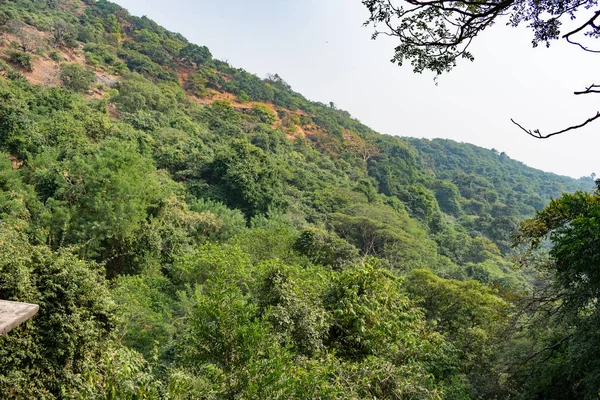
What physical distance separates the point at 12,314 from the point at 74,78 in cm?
3366

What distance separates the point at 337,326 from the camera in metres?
6.96

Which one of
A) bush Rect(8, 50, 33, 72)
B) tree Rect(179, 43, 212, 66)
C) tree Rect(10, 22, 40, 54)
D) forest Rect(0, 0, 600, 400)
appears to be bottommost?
forest Rect(0, 0, 600, 400)

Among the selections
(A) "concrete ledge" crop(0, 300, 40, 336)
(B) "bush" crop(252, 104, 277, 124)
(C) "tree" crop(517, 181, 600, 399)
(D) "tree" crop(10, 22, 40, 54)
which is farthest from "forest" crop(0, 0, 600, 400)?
(B) "bush" crop(252, 104, 277, 124)

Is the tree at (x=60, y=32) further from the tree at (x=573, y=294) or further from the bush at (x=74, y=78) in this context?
the tree at (x=573, y=294)

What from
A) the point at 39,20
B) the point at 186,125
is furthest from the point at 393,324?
the point at 39,20

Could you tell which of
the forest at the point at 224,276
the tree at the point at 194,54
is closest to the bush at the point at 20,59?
the forest at the point at 224,276

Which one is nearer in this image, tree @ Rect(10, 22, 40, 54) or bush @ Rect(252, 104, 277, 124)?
tree @ Rect(10, 22, 40, 54)

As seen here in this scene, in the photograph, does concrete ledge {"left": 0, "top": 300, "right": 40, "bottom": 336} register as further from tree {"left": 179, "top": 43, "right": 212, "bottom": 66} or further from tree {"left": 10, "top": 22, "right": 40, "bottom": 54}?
tree {"left": 179, "top": 43, "right": 212, "bottom": 66}

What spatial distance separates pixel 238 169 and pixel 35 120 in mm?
10818

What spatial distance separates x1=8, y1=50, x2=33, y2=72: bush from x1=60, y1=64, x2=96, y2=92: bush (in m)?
2.27

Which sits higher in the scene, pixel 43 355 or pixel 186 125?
pixel 186 125

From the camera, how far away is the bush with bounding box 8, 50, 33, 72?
2694 cm

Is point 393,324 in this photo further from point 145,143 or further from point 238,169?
point 145,143

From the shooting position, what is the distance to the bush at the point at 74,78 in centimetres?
2902
